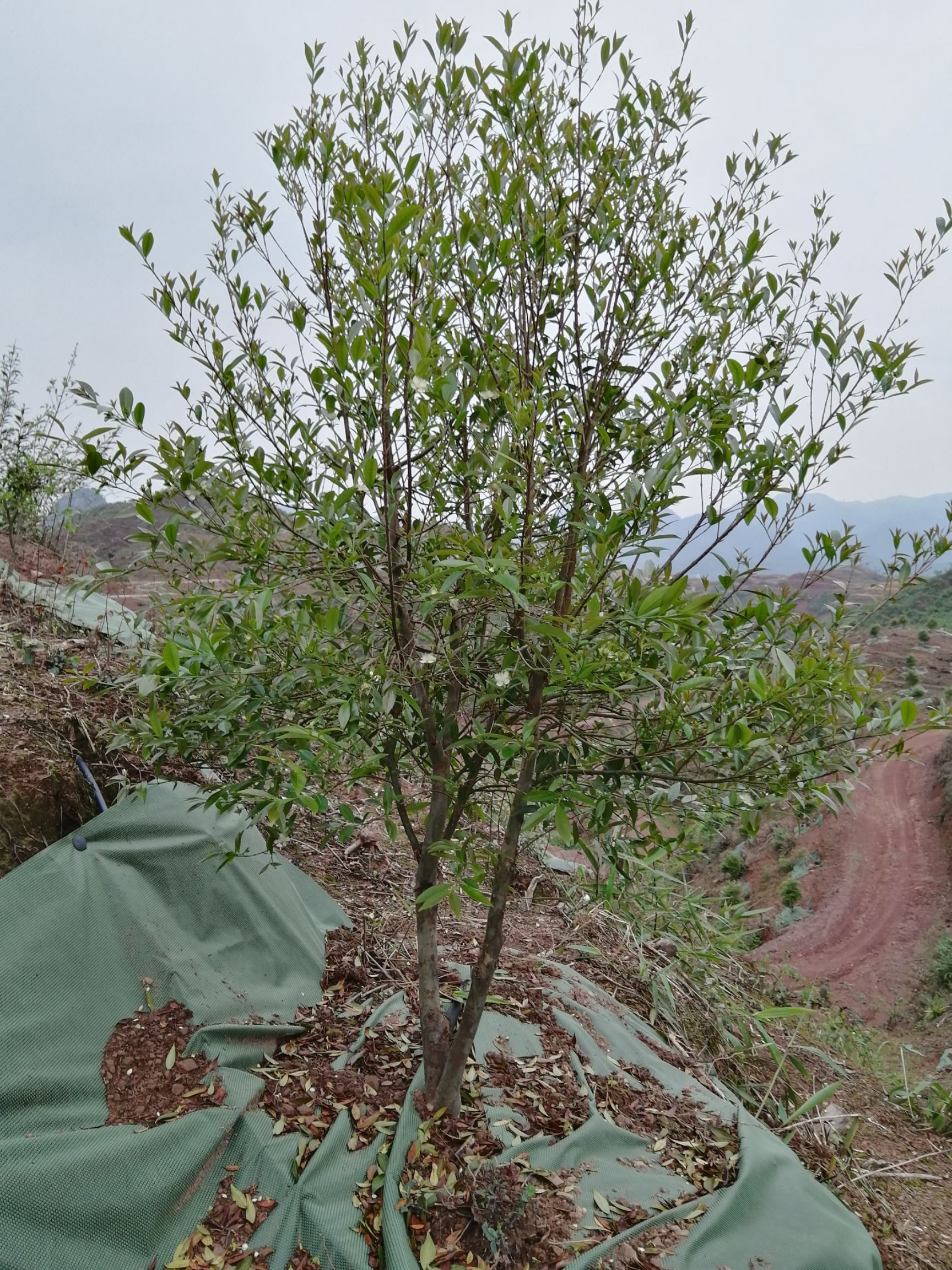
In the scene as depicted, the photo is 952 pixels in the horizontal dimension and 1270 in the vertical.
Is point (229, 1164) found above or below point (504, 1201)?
above

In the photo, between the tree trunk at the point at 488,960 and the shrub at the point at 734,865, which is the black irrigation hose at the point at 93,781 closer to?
the tree trunk at the point at 488,960

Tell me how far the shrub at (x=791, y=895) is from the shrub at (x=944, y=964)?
2903mm

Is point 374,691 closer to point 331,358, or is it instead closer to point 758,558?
point 331,358

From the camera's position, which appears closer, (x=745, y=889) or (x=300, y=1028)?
(x=300, y=1028)

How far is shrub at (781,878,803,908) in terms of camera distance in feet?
49.1

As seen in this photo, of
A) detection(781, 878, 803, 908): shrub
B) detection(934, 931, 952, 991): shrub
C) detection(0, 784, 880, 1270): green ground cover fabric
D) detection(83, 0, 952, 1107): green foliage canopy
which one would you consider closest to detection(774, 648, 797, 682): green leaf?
detection(83, 0, 952, 1107): green foliage canopy

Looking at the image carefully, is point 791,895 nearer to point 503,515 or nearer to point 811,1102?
point 811,1102

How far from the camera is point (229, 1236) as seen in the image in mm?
2076

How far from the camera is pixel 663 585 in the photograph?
1.53m

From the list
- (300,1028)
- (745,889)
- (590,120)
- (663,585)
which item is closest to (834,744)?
(663,585)

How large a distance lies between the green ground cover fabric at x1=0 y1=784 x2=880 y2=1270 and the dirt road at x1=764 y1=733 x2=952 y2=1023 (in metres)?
9.83

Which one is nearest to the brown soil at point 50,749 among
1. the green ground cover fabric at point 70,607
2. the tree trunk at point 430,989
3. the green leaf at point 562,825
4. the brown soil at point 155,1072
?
the green ground cover fabric at point 70,607

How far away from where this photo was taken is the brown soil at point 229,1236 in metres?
1.99

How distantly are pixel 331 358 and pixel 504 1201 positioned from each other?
2.44m
